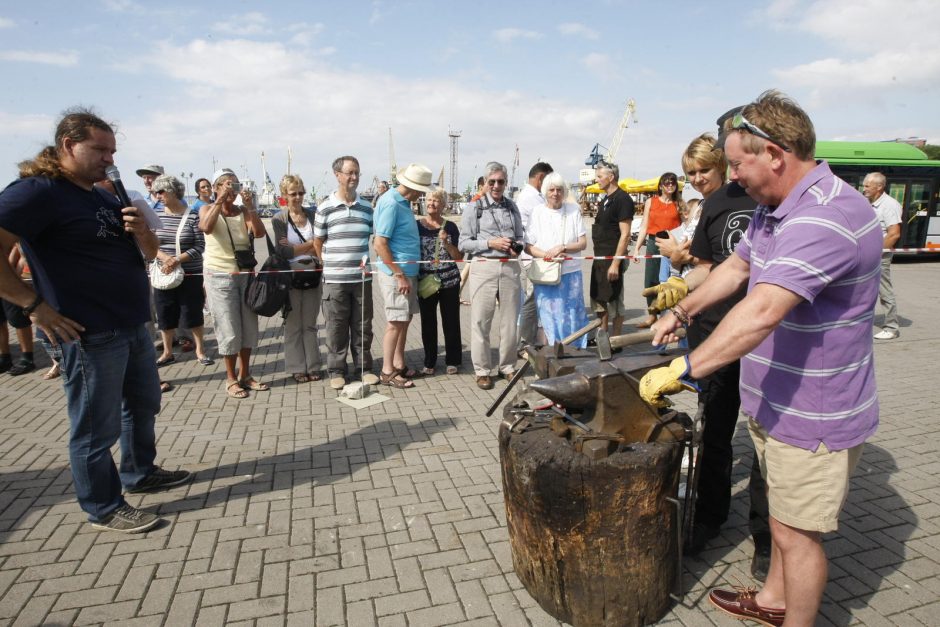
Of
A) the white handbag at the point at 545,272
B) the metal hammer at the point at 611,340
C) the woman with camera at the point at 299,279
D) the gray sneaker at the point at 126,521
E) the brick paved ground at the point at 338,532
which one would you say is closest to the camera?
the metal hammer at the point at 611,340

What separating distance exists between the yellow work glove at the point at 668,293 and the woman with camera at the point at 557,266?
257 centimetres

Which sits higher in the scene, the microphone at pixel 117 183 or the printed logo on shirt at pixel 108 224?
the microphone at pixel 117 183

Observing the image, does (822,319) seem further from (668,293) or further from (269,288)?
(269,288)

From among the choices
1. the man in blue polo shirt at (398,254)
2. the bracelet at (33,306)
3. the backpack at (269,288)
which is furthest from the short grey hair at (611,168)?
the bracelet at (33,306)

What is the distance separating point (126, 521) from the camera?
10.2ft

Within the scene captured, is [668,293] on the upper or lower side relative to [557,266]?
upper

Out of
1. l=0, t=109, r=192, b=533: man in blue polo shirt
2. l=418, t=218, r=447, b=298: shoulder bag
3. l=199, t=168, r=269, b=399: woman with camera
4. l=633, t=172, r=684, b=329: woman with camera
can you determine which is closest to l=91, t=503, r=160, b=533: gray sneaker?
l=0, t=109, r=192, b=533: man in blue polo shirt

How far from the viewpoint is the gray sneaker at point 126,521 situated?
122 inches

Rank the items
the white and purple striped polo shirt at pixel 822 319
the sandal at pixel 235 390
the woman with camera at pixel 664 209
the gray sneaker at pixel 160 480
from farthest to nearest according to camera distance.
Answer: the woman with camera at pixel 664 209, the sandal at pixel 235 390, the gray sneaker at pixel 160 480, the white and purple striped polo shirt at pixel 822 319

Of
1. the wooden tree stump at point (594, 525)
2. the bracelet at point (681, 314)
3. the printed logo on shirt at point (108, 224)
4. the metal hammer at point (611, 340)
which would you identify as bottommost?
the wooden tree stump at point (594, 525)

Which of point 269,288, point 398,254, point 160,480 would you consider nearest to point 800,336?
point 160,480

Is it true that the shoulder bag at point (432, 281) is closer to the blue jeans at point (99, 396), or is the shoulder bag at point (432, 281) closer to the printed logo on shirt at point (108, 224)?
the blue jeans at point (99, 396)

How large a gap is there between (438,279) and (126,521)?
3.42 m

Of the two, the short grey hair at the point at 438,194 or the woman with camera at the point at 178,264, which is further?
the woman with camera at the point at 178,264
